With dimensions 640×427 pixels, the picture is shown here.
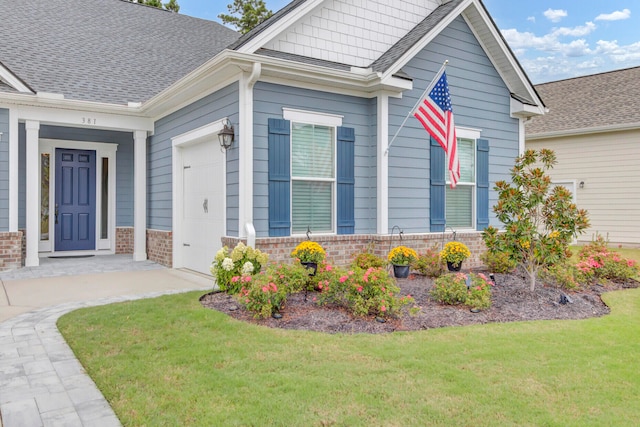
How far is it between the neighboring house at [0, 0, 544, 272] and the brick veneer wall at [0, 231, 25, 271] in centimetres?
2

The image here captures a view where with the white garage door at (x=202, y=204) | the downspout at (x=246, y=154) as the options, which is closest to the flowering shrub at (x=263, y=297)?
the downspout at (x=246, y=154)

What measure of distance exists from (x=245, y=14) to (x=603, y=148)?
1925 cm

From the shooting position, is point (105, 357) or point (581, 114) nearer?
point (105, 357)

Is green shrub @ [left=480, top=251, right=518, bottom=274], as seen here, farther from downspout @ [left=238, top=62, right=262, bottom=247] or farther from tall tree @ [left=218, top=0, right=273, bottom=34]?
tall tree @ [left=218, top=0, right=273, bottom=34]

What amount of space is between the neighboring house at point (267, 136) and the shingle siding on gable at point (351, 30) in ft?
0.08

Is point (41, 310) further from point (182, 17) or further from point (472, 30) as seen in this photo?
point (182, 17)

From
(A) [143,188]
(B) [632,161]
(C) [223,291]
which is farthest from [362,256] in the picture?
(B) [632,161]

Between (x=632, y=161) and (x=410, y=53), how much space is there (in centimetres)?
957

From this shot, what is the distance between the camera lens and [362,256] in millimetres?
7164

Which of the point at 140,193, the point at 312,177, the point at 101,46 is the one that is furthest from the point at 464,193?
the point at 101,46

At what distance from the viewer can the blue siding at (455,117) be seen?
813 centimetres

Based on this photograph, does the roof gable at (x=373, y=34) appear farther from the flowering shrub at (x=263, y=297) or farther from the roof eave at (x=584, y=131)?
the roof eave at (x=584, y=131)

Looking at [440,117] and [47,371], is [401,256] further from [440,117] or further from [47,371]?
[47,371]

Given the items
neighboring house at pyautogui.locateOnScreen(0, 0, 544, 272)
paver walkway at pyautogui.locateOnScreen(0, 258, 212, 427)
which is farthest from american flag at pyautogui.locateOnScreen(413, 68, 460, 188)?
paver walkway at pyautogui.locateOnScreen(0, 258, 212, 427)
